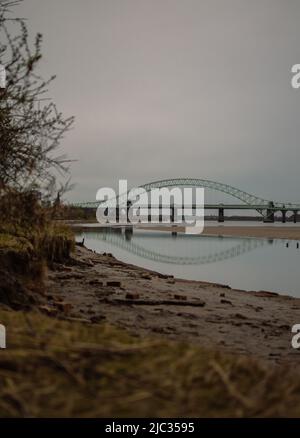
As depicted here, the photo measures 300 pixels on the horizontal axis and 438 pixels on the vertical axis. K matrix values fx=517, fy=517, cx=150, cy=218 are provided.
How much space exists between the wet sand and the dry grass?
3219mm

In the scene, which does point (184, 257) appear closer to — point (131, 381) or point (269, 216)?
point (131, 381)

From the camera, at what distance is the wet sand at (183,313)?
7.93 meters

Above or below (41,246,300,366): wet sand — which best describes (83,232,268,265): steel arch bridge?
below

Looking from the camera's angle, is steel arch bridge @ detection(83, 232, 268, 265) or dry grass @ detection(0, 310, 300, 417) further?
steel arch bridge @ detection(83, 232, 268, 265)

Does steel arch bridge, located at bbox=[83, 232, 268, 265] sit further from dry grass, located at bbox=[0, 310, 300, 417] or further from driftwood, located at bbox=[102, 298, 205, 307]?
dry grass, located at bbox=[0, 310, 300, 417]

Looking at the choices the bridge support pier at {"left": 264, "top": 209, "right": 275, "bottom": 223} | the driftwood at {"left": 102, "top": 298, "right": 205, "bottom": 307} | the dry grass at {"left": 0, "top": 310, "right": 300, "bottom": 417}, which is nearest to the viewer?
the dry grass at {"left": 0, "top": 310, "right": 300, "bottom": 417}

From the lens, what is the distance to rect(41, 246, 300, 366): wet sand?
793 cm

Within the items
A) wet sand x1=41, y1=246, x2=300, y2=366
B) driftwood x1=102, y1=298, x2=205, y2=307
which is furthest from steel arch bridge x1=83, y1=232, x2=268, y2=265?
driftwood x1=102, y1=298, x2=205, y2=307

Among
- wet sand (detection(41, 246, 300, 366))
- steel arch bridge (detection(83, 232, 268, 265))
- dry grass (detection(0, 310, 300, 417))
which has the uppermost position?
dry grass (detection(0, 310, 300, 417))

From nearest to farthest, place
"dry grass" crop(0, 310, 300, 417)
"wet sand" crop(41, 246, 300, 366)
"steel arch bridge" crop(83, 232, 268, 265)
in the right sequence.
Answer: "dry grass" crop(0, 310, 300, 417) → "wet sand" crop(41, 246, 300, 366) → "steel arch bridge" crop(83, 232, 268, 265)

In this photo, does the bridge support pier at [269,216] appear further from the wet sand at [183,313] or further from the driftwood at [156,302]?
the driftwood at [156,302]
